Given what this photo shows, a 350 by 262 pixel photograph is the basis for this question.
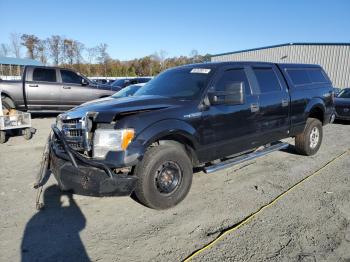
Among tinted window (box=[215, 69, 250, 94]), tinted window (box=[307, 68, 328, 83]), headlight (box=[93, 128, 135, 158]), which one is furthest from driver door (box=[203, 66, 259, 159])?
tinted window (box=[307, 68, 328, 83])

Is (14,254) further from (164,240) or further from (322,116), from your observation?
(322,116)

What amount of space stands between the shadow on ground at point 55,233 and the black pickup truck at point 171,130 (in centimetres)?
42

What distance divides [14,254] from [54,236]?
1.41 feet

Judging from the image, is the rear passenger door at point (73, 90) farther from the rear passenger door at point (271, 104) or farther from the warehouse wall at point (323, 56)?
the warehouse wall at point (323, 56)

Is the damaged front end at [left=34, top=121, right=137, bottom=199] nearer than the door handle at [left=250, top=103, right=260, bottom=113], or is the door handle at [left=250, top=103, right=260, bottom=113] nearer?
the damaged front end at [left=34, top=121, right=137, bottom=199]

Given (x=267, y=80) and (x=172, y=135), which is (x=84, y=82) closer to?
(x=267, y=80)

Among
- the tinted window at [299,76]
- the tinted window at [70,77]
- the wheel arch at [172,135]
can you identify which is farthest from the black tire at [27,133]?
the tinted window at [299,76]

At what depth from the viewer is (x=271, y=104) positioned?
543cm

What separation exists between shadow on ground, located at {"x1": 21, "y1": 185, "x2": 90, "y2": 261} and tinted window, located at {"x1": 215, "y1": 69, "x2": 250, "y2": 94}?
2619mm

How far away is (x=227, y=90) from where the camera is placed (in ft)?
14.6

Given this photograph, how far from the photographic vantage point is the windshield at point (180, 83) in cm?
458

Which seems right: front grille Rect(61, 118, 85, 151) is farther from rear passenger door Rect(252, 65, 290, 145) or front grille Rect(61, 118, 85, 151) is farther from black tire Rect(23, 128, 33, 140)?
black tire Rect(23, 128, 33, 140)

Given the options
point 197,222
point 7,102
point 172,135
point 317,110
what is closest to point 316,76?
point 317,110

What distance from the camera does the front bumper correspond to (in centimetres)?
349
